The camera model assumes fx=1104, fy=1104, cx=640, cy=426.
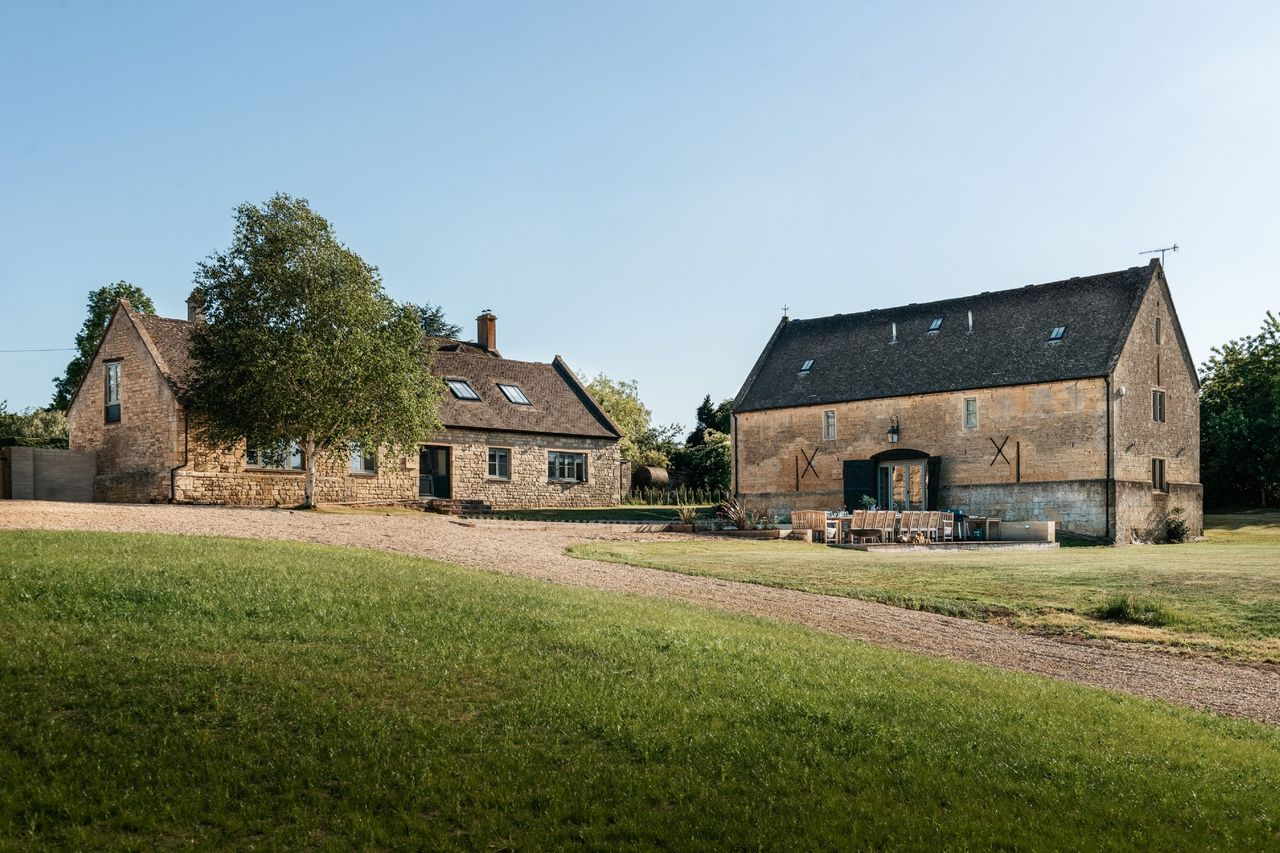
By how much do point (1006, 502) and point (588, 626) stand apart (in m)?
31.6

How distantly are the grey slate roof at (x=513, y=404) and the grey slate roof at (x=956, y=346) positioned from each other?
22.4ft

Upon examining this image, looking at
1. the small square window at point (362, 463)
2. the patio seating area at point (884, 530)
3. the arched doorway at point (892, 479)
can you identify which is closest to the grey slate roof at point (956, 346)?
the arched doorway at point (892, 479)

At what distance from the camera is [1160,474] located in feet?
137

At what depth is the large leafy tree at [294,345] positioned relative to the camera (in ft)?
106

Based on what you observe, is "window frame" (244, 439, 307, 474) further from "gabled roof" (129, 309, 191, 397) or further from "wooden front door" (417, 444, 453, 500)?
"wooden front door" (417, 444, 453, 500)

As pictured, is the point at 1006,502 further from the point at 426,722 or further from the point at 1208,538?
the point at 426,722

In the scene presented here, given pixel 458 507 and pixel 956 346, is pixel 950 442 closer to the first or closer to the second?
pixel 956 346

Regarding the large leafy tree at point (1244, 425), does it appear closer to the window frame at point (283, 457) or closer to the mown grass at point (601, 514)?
the mown grass at point (601, 514)

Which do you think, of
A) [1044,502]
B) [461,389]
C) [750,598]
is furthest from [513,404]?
[750,598]

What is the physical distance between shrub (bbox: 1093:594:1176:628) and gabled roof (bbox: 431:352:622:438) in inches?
1119

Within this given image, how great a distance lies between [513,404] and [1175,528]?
2605 centimetres

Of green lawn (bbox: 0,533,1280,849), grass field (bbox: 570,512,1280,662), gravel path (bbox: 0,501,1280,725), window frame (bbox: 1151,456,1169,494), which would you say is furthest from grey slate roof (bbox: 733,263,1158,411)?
green lawn (bbox: 0,533,1280,849)

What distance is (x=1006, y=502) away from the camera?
40625mm

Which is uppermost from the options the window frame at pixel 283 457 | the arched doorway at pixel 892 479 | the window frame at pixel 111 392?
the window frame at pixel 111 392
